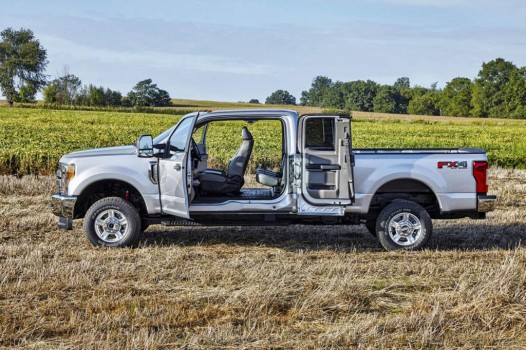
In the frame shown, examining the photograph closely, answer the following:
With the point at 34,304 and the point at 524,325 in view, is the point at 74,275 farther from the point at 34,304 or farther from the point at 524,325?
the point at 524,325

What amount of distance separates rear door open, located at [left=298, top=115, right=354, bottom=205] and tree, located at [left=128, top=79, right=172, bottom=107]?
258ft

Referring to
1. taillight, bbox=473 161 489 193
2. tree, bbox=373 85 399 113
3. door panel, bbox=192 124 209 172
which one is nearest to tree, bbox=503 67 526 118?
tree, bbox=373 85 399 113

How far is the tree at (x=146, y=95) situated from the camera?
284ft

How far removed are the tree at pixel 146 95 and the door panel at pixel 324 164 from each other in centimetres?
7875

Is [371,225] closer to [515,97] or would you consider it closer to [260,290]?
[260,290]

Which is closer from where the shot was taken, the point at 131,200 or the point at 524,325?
the point at 524,325

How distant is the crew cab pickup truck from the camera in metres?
8.75

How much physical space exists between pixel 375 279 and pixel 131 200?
368 centimetres

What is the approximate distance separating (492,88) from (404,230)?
9969 centimetres

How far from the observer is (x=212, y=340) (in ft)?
17.3

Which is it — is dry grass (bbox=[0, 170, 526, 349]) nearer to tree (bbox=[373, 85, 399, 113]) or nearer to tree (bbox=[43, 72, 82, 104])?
tree (bbox=[43, 72, 82, 104])

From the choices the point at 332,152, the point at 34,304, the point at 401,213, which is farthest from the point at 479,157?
the point at 34,304

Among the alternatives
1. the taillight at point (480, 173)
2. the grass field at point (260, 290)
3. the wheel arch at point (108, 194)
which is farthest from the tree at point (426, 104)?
the wheel arch at point (108, 194)

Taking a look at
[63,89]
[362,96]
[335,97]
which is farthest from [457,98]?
[63,89]
